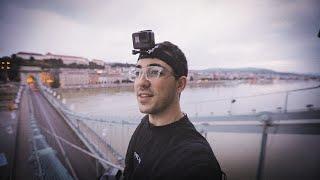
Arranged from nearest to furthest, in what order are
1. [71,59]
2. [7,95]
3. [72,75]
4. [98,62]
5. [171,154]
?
1. [171,154]
2. [7,95]
3. [98,62]
4. [71,59]
5. [72,75]

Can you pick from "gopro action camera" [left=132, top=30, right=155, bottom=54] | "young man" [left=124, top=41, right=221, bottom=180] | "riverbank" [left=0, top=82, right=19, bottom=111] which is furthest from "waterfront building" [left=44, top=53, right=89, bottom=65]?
"young man" [left=124, top=41, right=221, bottom=180]

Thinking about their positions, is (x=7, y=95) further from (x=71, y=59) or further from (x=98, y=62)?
(x=98, y=62)

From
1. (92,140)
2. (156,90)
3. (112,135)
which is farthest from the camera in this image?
(112,135)

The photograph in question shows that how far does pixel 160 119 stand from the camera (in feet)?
3.86

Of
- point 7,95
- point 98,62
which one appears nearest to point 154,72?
point 98,62

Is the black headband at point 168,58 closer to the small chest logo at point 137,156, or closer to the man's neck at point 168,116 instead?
the man's neck at point 168,116

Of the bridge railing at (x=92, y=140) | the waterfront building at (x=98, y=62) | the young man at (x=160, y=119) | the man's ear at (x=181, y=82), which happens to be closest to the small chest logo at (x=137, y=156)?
the young man at (x=160, y=119)

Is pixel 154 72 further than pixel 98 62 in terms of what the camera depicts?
No

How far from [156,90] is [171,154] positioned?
36 cm

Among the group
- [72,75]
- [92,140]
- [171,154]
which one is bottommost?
[92,140]

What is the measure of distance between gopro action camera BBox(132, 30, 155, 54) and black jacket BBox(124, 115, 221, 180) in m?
0.46

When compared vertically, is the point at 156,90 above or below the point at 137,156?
above

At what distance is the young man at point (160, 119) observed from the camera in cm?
99

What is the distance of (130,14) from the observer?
3309 mm
